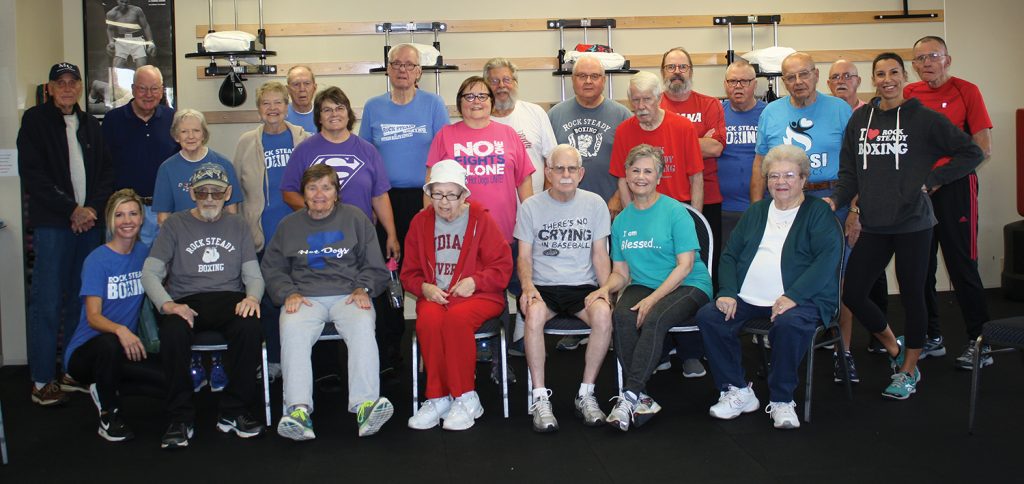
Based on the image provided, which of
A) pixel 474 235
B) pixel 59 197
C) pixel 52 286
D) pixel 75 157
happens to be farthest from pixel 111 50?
pixel 474 235

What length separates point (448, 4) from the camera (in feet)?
20.8

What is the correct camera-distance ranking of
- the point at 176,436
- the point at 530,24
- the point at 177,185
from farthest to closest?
the point at 530,24, the point at 177,185, the point at 176,436

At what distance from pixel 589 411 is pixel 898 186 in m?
1.73

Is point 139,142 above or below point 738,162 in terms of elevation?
above

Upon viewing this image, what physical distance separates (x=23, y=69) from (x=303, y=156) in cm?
197

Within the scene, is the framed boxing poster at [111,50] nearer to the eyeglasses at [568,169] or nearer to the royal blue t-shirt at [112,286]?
the royal blue t-shirt at [112,286]

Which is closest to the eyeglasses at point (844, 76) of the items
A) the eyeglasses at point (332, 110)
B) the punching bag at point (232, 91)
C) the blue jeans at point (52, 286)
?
the eyeglasses at point (332, 110)

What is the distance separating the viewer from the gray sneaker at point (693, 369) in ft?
14.5

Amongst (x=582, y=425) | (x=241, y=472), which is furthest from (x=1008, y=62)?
(x=241, y=472)

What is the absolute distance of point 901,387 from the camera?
391cm

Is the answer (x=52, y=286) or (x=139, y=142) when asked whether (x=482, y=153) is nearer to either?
(x=139, y=142)

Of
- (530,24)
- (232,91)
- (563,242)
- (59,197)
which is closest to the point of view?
(563,242)

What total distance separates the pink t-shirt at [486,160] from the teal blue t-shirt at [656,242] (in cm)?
62

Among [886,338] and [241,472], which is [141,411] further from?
[886,338]
